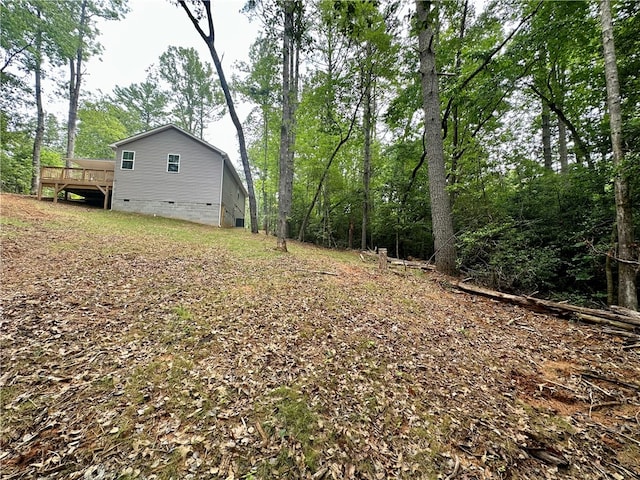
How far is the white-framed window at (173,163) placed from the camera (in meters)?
14.5

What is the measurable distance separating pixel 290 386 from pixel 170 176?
1569 centimetres

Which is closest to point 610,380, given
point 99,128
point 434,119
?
point 434,119

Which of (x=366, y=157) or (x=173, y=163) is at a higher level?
(x=173, y=163)

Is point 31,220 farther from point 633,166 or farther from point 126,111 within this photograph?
point 126,111

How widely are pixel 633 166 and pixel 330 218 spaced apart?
10972mm

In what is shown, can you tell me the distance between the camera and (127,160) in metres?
14.2

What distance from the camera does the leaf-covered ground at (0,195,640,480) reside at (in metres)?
1.73

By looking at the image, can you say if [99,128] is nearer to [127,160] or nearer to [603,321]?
[127,160]

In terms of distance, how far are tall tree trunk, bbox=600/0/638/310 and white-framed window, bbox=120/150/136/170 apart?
18.5 m

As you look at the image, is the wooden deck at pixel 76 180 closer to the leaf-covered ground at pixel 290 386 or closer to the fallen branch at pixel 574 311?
the leaf-covered ground at pixel 290 386

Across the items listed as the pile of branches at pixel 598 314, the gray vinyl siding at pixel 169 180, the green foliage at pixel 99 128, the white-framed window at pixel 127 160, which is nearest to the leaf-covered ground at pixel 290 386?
the pile of branches at pixel 598 314

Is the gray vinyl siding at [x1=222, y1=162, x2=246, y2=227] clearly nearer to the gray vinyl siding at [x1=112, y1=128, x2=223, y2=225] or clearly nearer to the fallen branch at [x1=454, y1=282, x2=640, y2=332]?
the gray vinyl siding at [x1=112, y1=128, x2=223, y2=225]

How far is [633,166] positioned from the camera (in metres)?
3.67

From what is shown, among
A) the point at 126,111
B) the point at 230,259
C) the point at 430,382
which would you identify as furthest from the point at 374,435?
the point at 126,111
